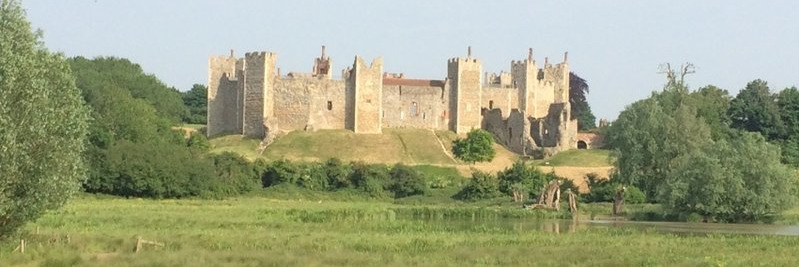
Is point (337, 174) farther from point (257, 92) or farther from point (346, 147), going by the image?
point (257, 92)

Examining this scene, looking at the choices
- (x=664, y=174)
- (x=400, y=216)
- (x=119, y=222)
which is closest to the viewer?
(x=119, y=222)

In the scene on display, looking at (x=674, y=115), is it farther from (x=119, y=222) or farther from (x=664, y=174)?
(x=119, y=222)

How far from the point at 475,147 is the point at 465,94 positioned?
904 centimetres

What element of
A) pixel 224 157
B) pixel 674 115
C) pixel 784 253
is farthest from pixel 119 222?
pixel 674 115

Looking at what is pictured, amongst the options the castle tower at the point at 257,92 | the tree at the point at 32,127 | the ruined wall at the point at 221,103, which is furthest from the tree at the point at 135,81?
the tree at the point at 32,127

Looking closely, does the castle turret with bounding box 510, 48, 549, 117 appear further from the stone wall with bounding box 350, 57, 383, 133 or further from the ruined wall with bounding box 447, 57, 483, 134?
the stone wall with bounding box 350, 57, 383, 133

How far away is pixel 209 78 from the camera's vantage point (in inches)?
3526

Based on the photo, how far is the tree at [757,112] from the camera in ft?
310

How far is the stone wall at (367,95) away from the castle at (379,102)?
0.21 feet

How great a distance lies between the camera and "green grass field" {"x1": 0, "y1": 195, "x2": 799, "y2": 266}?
28.4 metres

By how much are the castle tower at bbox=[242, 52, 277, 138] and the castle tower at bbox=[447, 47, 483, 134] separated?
523 inches

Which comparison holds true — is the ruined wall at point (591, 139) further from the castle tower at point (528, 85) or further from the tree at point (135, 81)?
the tree at point (135, 81)

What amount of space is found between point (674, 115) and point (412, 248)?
1436 inches

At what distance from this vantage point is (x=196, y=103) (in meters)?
130
